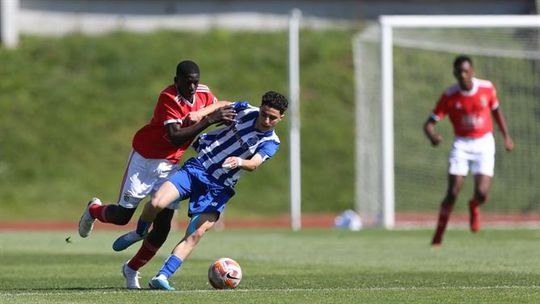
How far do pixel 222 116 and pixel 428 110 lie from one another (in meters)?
18.8

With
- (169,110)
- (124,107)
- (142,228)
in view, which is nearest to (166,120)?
(169,110)

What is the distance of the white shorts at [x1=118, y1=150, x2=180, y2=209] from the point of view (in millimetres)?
12203

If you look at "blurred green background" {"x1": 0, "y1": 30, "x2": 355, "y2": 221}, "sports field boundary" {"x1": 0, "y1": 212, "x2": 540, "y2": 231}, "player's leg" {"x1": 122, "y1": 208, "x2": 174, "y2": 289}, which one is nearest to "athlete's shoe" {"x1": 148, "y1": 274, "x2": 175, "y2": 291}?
"player's leg" {"x1": 122, "y1": 208, "x2": 174, "y2": 289}

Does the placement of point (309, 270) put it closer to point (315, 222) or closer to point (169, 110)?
point (169, 110)

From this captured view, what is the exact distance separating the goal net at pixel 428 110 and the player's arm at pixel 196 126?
14.6 metres

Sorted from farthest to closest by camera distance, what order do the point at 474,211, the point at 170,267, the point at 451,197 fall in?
1. the point at 474,211
2. the point at 451,197
3. the point at 170,267

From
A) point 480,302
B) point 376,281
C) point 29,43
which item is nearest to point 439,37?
point 29,43

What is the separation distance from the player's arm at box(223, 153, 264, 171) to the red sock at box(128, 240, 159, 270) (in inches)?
53.3

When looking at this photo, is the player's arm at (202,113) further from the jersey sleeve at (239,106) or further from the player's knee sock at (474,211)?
the player's knee sock at (474,211)

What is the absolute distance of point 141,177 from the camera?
12.3m

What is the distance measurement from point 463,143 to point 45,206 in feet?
54.4

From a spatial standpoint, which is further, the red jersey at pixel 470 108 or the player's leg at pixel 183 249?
the red jersey at pixel 470 108

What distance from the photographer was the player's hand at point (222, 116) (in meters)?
11.2

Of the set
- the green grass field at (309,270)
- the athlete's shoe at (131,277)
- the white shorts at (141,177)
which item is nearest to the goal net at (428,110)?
the green grass field at (309,270)
